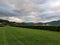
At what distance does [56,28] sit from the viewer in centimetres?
4753

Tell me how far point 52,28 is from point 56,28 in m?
2.18

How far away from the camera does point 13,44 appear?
14375mm

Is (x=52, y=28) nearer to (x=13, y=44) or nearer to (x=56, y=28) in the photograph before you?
(x=56, y=28)

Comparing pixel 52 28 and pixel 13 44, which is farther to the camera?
pixel 52 28

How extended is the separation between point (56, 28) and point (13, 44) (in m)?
34.8

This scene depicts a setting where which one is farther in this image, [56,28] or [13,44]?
[56,28]

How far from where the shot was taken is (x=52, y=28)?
4944cm

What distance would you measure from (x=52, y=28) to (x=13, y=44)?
36352 mm

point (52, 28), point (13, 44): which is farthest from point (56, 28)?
point (13, 44)
